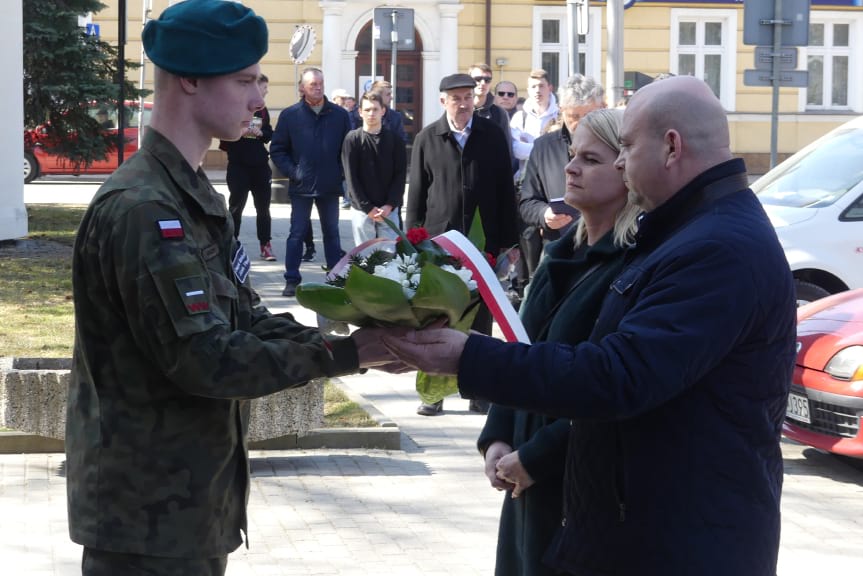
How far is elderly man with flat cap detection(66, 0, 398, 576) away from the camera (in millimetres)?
2832

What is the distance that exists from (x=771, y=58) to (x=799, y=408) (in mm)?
5661

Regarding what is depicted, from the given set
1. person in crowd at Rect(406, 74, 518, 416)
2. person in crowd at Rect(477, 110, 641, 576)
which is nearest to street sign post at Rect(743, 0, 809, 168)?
person in crowd at Rect(406, 74, 518, 416)

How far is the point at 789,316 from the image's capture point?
2.96 meters

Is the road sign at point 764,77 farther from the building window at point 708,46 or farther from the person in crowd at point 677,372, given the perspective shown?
the building window at point 708,46

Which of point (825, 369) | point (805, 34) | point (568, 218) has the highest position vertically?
point (805, 34)

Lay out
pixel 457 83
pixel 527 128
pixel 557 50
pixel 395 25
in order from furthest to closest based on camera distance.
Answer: pixel 557 50
pixel 395 25
pixel 527 128
pixel 457 83

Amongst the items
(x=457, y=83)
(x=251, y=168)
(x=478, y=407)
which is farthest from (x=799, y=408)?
(x=251, y=168)

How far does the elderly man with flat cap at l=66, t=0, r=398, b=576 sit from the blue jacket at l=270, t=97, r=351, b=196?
10784 mm

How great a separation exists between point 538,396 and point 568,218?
5.83 metres

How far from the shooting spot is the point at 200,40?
3.02 metres

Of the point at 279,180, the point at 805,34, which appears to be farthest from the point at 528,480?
the point at 279,180

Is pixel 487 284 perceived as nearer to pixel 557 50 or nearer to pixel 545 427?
pixel 545 427

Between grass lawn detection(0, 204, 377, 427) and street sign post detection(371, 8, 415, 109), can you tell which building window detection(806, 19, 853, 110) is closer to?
street sign post detection(371, 8, 415, 109)

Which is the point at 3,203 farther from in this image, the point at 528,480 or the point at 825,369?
the point at 528,480
